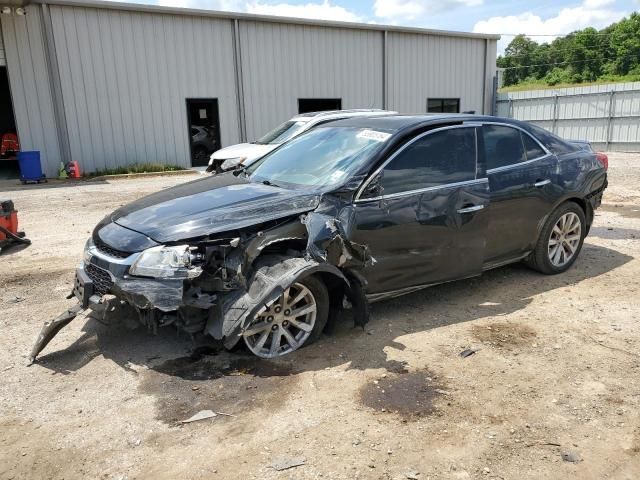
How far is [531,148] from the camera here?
209 inches

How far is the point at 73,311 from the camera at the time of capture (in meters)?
3.89

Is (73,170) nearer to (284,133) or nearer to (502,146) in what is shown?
(284,133)

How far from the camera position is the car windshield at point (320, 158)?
4316mm

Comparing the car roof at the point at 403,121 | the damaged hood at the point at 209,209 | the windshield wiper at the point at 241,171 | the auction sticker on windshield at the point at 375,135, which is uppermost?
the car roof at the point at 403,121

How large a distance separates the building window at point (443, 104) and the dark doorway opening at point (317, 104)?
4.52 m

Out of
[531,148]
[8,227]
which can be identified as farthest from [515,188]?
[8,227]

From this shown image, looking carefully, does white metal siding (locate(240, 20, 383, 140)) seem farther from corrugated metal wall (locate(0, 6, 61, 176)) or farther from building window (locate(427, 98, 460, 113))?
corrugated metal wall (locate(0, 6, 61, 176))

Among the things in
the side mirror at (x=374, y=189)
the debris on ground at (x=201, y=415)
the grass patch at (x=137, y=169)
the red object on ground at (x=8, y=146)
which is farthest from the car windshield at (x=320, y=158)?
the red object on ground at (x=8, y=146)

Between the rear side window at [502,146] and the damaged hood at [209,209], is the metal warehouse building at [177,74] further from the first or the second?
the rear side window at [502,146]

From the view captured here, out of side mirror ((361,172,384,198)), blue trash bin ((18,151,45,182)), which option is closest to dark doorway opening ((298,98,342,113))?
blue trash bin ((18,151,45,182))

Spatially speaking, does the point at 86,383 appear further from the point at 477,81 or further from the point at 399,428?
the point at 477,81

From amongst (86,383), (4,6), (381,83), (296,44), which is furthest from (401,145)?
(381,83)

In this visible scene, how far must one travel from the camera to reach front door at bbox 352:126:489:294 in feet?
13.6

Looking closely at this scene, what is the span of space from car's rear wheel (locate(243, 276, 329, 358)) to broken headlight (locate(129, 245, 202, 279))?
1.91 ft
